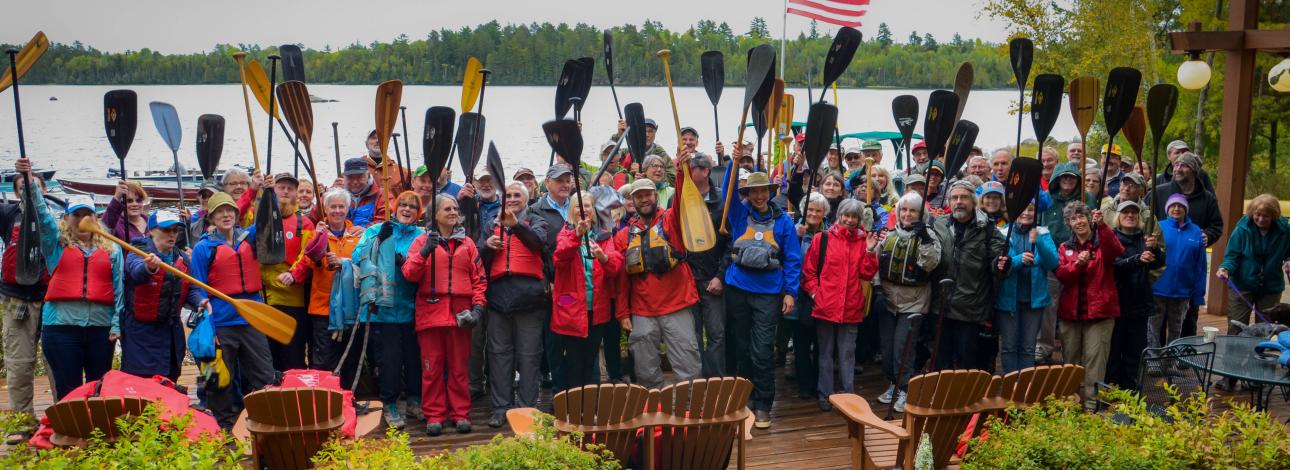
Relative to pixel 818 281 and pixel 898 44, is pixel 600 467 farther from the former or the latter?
pixel 898 44

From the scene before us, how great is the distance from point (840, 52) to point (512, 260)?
2.98 metres

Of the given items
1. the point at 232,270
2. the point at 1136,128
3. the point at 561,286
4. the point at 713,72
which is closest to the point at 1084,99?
the point at 1136,128

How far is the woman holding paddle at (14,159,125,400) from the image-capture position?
597cm

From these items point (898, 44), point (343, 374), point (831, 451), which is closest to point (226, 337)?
point (343, 374)

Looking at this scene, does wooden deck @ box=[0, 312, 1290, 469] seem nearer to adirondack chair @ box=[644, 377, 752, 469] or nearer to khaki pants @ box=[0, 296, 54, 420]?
khaki pants @ box=[0, 296, 54, 420]

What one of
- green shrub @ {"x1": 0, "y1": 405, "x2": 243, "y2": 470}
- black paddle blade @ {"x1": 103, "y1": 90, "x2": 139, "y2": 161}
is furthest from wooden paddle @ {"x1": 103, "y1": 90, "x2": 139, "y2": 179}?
green shrub @ {"x1": 0, "y1": 405, "x2": 243, "y2": 470}

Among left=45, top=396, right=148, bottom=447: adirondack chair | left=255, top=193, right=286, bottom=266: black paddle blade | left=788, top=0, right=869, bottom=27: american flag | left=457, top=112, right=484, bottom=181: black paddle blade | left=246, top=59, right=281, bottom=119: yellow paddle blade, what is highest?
left=788, top=0, right=869, bottom=27: american flag

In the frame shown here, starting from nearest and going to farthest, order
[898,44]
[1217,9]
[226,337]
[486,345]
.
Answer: [226,337]
[486,345]
[1217,9]
[898,44]

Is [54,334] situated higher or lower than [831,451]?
higher

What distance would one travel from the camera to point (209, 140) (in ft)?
23.6

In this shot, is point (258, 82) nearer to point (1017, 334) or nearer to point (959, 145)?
point (959, 145)

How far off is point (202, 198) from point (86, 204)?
1.43 meters

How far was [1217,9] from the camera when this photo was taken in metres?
16.5

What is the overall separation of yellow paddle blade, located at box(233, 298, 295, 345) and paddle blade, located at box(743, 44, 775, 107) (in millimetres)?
3191
